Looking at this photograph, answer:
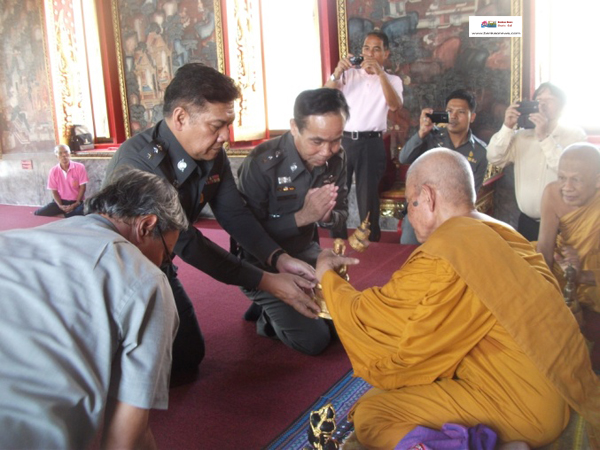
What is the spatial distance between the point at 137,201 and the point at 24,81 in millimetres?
10270

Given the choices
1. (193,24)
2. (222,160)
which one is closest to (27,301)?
(222,160)

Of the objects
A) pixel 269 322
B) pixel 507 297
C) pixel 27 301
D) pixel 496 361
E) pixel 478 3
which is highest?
pixel 478 3

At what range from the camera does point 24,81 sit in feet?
35.2

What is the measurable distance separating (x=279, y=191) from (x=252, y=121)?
5.04m

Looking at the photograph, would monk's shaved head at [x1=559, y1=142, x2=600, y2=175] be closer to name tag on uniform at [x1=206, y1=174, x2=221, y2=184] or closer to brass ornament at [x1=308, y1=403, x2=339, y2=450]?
name tag on uniform at [x1=206, y1=174, x2=221, y2=184]

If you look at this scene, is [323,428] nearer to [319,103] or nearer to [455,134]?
[319,103]

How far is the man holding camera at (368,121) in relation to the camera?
6.43 metres

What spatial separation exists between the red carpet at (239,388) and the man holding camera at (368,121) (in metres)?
2.38

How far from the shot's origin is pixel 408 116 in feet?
23.7

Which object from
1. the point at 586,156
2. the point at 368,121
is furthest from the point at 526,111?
the point at 368,121

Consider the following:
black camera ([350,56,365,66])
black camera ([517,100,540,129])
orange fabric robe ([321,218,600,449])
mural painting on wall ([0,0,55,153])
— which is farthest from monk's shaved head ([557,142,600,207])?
mural painting on wall ([0,0,55,153])

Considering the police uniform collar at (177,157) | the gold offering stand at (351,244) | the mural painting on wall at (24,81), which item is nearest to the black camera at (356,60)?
the police uniform collar at (177,157)

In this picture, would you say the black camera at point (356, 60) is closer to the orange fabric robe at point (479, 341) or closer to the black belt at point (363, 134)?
the black belt at point (363, 134)

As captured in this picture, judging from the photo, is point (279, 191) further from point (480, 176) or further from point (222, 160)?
point (480, 176)
